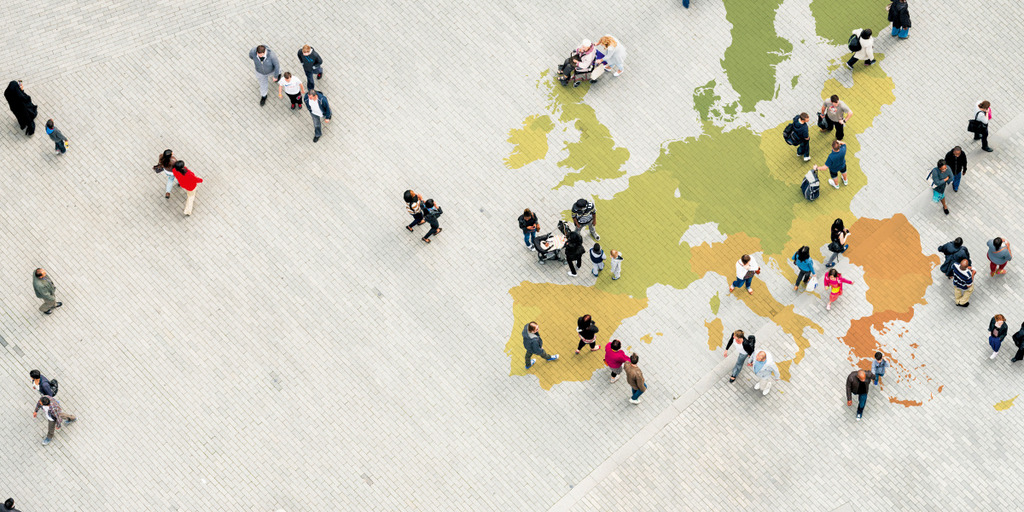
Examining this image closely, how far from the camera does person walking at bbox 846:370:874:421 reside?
19438 mm

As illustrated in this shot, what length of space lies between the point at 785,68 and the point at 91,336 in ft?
53.1

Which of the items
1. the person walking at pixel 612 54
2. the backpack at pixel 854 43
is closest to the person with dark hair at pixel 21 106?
the person walking at pixel 612 54

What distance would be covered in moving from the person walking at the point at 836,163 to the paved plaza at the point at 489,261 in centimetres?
40

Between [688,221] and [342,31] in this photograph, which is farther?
[342,31]

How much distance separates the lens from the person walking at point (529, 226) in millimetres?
20672

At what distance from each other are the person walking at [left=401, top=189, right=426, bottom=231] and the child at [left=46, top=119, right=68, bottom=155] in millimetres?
7619

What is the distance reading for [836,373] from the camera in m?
20.7

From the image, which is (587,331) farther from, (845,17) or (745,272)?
(845,17)

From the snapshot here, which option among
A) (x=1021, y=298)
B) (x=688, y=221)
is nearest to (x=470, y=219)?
(x=688, y=221)

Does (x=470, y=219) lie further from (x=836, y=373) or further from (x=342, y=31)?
(x=836, y=373)

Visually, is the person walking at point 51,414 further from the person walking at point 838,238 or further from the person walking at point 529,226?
the person walking at point 838,238

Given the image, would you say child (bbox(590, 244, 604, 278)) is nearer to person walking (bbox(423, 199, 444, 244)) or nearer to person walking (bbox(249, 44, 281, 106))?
person walking (bbox(423, 199, 444, 244))

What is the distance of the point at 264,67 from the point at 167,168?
301cm

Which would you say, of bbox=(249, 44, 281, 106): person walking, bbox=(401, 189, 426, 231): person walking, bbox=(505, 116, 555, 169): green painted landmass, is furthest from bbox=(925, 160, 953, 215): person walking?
bbox=(249, 44, 281, 106): person walking
